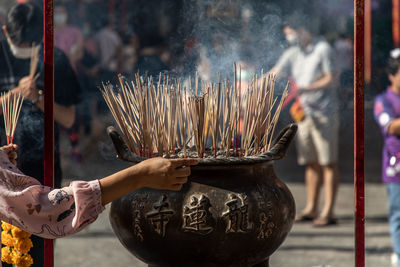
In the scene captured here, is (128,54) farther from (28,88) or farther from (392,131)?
(28,88)

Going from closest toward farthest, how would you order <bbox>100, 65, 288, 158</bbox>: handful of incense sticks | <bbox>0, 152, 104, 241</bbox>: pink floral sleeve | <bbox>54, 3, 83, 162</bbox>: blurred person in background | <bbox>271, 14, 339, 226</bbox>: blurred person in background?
1. <bbox>0, 152, 104, 241</bbox>: pink floral sleeve
2. <bbox>100, 65, 288, 158</bbox>: handful of incense sticks
3. <bbox>271, 14, 339, 226</bbox>: blurred person in background
4. <bbox>54, 3, 83, 162</bbox>: blurred person in background

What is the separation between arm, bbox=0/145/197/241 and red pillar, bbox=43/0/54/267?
577 mm

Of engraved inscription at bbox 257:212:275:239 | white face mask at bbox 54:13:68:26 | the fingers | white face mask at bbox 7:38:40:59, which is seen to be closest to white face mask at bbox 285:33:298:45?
white face mask at bbox 7:38:40:59

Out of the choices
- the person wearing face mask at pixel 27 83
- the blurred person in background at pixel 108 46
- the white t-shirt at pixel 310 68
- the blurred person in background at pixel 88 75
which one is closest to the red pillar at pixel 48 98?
the person wearing face mask at pixel 27 83

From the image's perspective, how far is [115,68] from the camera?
230 inches

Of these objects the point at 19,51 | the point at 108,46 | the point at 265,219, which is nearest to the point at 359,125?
the point at 265,219

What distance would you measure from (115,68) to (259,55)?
3.24 metres

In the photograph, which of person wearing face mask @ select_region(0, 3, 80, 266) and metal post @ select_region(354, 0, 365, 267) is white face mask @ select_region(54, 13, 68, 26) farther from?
metal post @ select_region(354, 0, 365, 267)

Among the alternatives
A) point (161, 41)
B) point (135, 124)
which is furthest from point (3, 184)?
point (161, 41)

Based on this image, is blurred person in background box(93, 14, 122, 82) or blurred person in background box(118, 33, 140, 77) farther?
blurred person in background box(118, 33, 140, 77)

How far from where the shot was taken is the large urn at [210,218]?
6.40ft

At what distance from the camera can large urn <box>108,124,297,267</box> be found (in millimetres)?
1951

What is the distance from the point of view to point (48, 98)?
2371 millimetres

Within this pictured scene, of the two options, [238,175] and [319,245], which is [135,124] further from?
[319,245]
